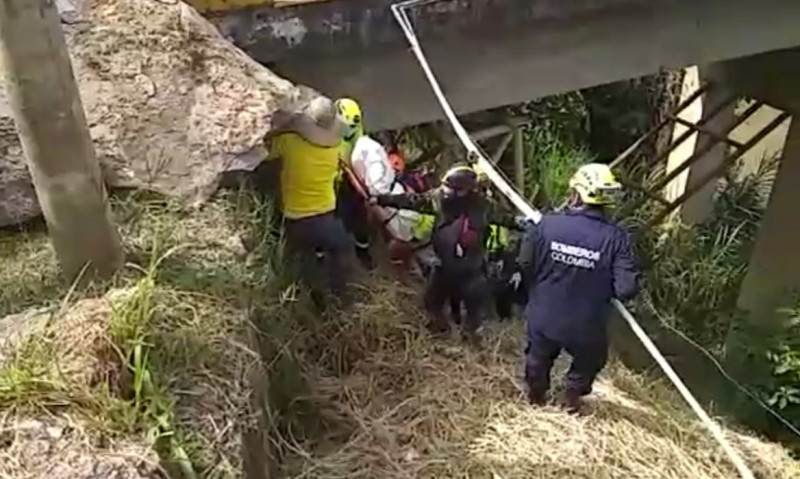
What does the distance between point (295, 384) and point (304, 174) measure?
1003mm

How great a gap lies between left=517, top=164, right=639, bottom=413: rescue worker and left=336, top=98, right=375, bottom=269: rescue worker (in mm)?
1141

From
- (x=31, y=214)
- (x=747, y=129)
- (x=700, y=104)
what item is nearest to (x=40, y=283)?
(x=31, y=214)

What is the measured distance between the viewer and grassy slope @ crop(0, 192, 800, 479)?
321cm

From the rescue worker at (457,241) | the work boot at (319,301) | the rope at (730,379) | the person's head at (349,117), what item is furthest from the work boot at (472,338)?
the rope at (730,379)

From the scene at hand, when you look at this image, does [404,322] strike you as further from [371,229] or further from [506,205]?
[506,205]

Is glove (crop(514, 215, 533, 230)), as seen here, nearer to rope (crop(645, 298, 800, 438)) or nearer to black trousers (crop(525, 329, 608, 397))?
black trousers (crop(525, 329, 608, 397))

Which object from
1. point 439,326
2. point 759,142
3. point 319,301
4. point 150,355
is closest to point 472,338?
point 439,326

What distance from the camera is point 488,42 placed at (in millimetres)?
6254

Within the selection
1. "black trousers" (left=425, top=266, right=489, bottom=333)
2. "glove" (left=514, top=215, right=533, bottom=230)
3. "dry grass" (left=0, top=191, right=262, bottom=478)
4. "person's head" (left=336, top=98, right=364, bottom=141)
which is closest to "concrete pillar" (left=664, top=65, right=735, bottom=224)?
"glove" (left=514, top=215, right=533, bottom=230)

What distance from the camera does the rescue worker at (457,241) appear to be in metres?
5.15

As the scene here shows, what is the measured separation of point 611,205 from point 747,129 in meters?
9.38

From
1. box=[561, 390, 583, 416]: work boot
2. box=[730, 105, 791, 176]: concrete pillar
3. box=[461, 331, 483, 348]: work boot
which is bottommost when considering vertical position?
box=[730, 105, 791, 176]: concrete pillar

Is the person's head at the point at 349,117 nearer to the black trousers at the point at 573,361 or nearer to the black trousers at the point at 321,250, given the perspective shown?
the black trousers at the point at 321,250

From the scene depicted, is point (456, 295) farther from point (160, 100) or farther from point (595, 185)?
point (160, 100)
